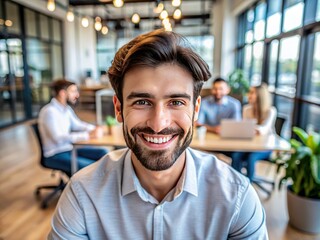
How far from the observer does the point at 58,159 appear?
285 cm

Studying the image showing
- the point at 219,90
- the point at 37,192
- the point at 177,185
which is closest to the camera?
the point at 177,185

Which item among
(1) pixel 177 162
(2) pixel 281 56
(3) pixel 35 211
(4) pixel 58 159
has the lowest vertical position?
(3) pixel 35 211

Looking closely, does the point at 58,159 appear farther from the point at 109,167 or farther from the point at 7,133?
the point at 7,133

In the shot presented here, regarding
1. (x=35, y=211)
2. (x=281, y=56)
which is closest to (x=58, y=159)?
(x=35, y=211)

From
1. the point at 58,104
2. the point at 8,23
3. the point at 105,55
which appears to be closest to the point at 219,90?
the point at 58,104

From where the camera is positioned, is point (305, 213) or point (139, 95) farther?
point (305, 213)

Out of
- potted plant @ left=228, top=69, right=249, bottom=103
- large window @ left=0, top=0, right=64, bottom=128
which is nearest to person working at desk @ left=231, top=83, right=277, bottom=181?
potted plant @ left=228, top=69, right=249, bottom=103

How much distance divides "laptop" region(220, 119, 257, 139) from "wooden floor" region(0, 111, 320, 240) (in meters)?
0.84

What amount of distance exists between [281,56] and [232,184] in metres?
4.67

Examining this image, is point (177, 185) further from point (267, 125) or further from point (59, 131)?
point (267, 125)

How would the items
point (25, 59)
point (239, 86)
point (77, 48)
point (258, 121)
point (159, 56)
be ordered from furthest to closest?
point (77, 48)
point (25, 59)
point (239, 86)
point (258, 121)
point (159, 56)

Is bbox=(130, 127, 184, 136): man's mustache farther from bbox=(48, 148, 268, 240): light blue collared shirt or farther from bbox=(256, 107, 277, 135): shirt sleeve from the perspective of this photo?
bbox=(256, 107, 277, 135): shirt sleeve

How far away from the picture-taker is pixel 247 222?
3.16 ft

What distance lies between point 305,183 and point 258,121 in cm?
111
